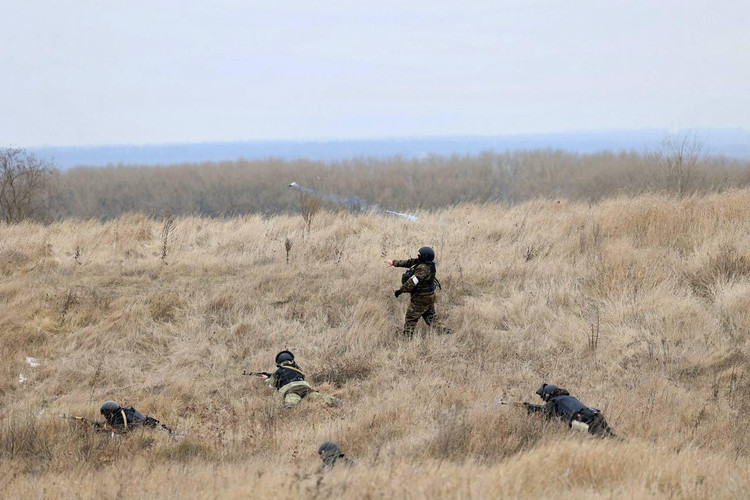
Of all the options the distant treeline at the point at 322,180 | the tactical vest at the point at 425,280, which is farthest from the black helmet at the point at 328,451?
the distant treeline at the point at 322,180

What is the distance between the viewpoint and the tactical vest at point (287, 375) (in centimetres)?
745

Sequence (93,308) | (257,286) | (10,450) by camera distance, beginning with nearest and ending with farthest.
A: (10,450) → (93,308) → (257,286)

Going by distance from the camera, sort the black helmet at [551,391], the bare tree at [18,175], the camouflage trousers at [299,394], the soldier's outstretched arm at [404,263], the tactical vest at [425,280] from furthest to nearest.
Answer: the bare tree at [18,175]
the tactical vest at [425,280]
the soldier's outstretched arm at [404,263]
the camouflage trousers at [299,394]
the black helmet at [551,391]

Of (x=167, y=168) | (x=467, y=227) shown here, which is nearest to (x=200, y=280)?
(x=467, y=227)

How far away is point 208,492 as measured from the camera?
4379 mm

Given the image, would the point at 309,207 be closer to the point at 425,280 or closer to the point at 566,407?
the point at 425,280

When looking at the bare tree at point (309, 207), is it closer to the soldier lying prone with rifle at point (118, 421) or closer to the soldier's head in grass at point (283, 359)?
the soldier's head in grass at point (283, 359)

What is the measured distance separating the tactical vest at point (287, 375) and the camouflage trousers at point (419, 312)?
177 cm

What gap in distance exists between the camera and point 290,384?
286 inches

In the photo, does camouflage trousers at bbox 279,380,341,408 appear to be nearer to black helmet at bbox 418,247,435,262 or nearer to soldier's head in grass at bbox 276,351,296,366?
soldier's head in grass at bbox 276,351,296,366

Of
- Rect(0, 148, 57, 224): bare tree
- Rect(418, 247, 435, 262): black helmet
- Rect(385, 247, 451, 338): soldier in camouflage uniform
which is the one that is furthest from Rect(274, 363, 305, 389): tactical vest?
Rect(0, 148, 57, 224): bare tree

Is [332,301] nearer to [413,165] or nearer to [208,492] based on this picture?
[208,492]

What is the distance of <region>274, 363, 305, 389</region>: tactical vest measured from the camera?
293 inches

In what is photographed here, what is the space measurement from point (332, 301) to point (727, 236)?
603 cm
